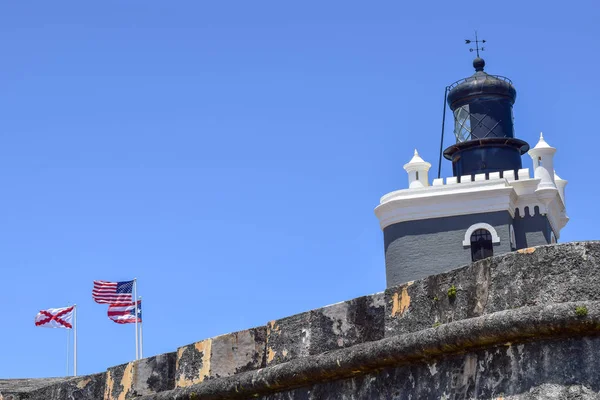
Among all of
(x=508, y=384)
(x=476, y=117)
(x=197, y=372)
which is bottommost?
(x=508, y=384)

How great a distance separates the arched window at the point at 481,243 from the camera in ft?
102

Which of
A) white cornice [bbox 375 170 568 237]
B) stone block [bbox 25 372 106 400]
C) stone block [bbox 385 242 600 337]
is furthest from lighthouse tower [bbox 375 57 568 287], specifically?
stone block [bbox 385 242 600 337]

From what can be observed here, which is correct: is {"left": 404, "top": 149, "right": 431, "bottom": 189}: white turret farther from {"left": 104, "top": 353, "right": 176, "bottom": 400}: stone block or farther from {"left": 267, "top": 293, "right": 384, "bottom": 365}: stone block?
{"left": 267, "top": 293, "right": 384, "bottom": 365}: stone block

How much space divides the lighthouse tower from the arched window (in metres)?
0.02

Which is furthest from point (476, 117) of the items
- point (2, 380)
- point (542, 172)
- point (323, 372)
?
point (323, 372)

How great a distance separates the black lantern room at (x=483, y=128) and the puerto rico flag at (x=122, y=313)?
11084 mm

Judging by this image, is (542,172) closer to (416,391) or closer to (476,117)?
(476,117)

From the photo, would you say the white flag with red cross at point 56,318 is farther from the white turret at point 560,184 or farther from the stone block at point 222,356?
the stone block at point 222,356

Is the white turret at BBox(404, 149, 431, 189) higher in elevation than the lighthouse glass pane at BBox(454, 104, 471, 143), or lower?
lower

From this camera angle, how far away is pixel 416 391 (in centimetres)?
513

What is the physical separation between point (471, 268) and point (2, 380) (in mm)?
4638

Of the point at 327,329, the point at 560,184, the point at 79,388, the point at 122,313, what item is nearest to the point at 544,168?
the point at 560,184

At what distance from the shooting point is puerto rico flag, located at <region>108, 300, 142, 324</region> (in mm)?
28875

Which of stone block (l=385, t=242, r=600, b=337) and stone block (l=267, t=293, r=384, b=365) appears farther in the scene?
stone block (l=267, t=293, r=384, b=365)
